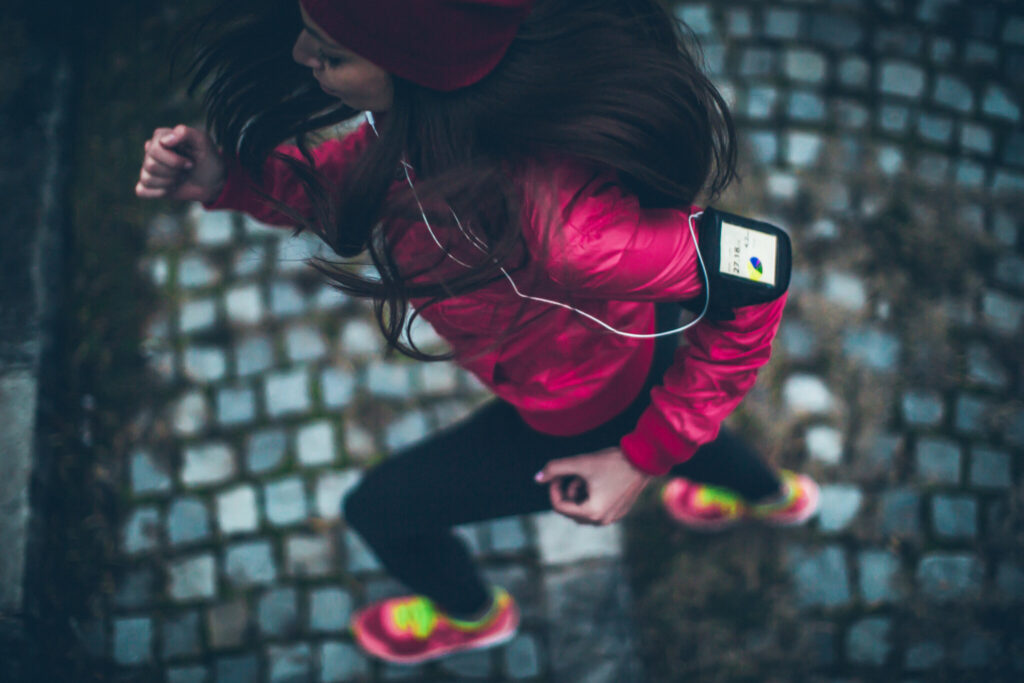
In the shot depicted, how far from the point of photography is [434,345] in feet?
10.0

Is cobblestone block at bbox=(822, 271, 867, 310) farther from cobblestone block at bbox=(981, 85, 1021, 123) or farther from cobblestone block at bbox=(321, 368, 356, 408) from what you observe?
cobblestone block at bbox=(321, 368, 356, 408)

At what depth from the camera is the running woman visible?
1336 mm

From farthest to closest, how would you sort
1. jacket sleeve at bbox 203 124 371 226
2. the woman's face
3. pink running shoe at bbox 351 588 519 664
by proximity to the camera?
pink running shoe at bbox 351 588 519 664 → jacket sleeve at bbox 203 124 371 226 → the woman's face

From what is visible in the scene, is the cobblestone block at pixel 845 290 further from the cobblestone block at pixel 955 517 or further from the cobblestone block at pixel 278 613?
the cobblestone block at pixel 278 613

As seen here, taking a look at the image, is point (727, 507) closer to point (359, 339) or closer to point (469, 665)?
point (469, 665)

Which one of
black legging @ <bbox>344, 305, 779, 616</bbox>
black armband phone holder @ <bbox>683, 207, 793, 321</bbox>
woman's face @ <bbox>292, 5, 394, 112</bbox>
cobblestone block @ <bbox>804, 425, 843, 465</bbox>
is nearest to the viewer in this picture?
woman's face @ <bbox>292, 5, 394, 112</bbox>

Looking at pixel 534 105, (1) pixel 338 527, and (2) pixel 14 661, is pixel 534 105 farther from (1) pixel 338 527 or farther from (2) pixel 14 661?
(2) pixel 14 661

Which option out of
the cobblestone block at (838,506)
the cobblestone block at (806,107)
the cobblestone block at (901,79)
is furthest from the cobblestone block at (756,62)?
the cobblestone block at (838,506)

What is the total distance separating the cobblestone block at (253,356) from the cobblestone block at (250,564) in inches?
26.9

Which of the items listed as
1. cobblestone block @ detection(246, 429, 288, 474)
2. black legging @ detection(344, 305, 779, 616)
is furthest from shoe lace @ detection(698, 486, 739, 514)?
cobblestone block @ detection(246, 429, 288, 474)

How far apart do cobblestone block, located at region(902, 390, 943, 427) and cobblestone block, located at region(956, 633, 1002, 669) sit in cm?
79

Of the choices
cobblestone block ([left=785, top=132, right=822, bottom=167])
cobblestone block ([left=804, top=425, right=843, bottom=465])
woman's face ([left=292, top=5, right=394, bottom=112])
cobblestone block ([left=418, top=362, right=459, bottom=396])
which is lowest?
cobblestone block ([left=804, top=425, right=843, bottom=465])

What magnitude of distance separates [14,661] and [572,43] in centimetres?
284

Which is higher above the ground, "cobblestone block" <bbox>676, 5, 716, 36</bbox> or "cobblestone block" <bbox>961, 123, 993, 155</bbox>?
"cobblestone block" <bbox>676, 5, 716, 36</bbox>
